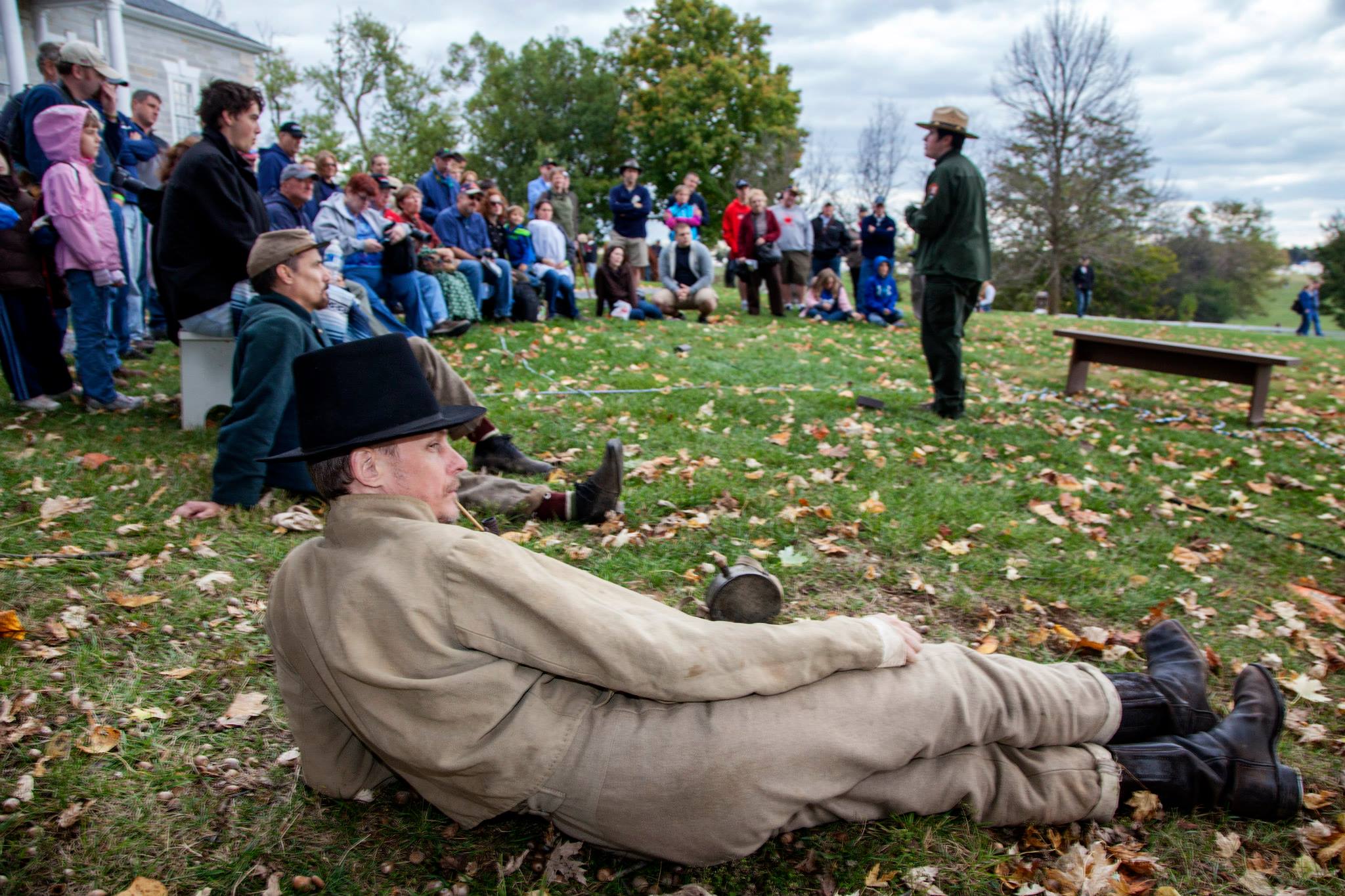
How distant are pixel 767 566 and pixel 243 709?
230cm

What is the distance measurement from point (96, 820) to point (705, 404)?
207 inches

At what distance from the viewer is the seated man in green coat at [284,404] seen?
4.38 metres

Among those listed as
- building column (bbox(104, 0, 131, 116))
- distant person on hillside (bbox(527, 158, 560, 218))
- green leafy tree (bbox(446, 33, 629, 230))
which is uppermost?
green leafy tree (bbox(446, 33, 629, 230))

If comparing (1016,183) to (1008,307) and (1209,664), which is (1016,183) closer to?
(1008,307)

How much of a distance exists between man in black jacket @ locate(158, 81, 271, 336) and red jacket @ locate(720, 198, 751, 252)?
35.9 ft

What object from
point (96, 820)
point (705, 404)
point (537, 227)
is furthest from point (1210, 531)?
point (537, 227)

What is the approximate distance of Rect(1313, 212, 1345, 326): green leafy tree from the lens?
1855 inches

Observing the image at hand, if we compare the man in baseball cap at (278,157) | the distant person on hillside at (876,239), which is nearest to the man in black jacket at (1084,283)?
the distant person on hillside at (876,239)

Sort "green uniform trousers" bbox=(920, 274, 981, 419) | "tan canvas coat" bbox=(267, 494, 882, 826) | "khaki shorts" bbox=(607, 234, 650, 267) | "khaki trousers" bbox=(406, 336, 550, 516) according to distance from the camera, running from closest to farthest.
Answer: "tan canvas coat" bbox=(267, 494, 882, 826)
"khaki trousers" bbox=(406, 336, 550, 516)
"green uniform trousers" bbox=(920, 274, 981, 419)
"khaki shorts" bbox=(607, 234, 650, 267)

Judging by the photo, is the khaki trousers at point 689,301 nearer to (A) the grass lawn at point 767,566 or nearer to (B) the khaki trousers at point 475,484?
(A) the grass lawn at point 767,566

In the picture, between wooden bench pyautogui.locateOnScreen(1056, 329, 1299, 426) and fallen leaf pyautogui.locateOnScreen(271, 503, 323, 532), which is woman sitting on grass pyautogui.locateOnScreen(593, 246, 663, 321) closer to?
wooden bench pyautogui.locateOnScreen(1056, 329, 1299, 426)

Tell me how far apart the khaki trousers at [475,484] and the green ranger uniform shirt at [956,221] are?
13.5ft

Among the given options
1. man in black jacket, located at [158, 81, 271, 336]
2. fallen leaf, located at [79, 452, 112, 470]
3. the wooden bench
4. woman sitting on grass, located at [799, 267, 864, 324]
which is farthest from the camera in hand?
woman sitting on grass, located at [799, 267, 864, 324]

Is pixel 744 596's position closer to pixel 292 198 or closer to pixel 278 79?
pixel 292 198
